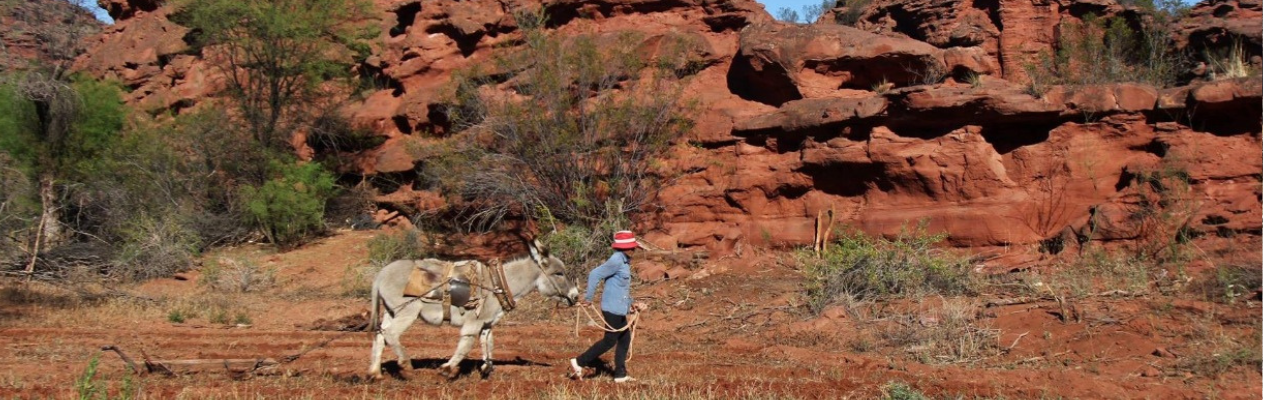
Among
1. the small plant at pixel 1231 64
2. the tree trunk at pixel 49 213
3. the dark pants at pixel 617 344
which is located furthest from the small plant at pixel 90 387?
the small plant at pixel 1231 64

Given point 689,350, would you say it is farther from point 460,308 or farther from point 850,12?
point 850,12

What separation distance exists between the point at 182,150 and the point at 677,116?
15.6 m

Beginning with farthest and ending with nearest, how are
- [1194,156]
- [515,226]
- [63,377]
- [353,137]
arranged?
[353,137], [515,226], [1194,156], [63,377]

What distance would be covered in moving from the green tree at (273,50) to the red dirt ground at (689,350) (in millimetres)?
11081

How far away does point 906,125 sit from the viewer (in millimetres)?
20922

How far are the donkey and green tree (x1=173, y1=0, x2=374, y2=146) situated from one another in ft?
65.0

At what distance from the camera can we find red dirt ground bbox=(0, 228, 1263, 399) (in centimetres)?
973

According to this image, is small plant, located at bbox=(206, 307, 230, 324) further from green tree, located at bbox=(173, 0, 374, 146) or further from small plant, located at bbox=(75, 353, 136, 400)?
green tree, located at bbox=(173, 0, 374, 146)

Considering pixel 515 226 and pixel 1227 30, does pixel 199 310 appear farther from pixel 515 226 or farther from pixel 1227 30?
pixel 1227 30

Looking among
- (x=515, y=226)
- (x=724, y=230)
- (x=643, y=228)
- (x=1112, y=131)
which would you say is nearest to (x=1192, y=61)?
(x=1112, y=131)

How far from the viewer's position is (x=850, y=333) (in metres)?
14.3

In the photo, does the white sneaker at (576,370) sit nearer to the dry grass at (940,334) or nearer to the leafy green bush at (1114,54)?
the dry grass at (940,334)

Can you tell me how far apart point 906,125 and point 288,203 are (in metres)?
16.9

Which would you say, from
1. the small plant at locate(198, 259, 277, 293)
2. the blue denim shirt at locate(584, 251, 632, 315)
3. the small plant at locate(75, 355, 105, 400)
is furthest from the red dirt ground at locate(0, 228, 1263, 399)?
the small plant at locate(198, 259, 277, 293)
